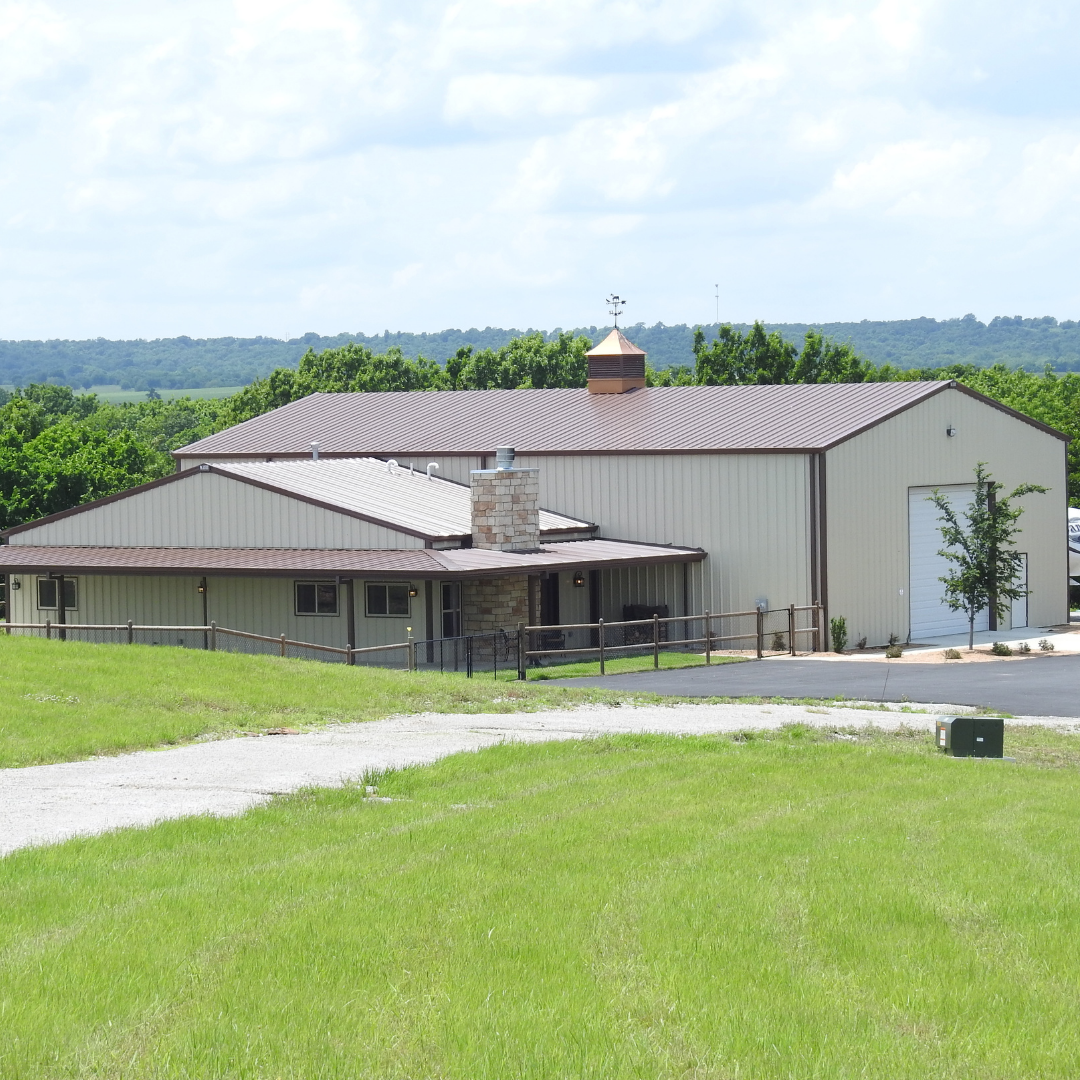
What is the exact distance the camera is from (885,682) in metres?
27.4

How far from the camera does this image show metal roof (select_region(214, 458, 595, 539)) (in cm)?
3488

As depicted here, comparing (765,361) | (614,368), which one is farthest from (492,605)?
(765,361)

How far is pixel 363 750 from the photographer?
17.4m

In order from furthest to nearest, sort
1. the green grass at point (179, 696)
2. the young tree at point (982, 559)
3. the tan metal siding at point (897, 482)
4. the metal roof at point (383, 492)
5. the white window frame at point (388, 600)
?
the young tree at point (982, 559) < the tan metal siding at point (897, 482) < the metal roof at point (383, 492) < the white window frame at point (388, 600) < the green grass at point (179, 696)

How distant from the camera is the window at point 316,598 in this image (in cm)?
3422

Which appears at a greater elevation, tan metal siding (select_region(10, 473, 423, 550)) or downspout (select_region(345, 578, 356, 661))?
tan metal siding (select_region(10, 473, 423, 550))

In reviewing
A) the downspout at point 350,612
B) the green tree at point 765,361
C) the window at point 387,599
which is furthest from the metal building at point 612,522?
the green tree at point 765,361

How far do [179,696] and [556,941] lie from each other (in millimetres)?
13307

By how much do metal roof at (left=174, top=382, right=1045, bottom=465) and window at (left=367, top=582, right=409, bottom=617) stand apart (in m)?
7.68

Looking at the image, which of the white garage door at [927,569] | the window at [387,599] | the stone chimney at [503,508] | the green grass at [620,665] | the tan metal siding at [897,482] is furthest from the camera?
the white garage door at [927,569]

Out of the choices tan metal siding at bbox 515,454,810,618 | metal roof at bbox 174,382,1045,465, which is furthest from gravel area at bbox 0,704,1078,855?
metal roof at bbox 174,382,1045,465

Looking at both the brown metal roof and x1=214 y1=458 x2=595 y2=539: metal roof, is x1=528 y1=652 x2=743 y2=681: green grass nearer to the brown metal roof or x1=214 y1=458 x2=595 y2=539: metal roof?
the brown metal roof

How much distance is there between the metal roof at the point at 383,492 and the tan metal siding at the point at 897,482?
20.4ft

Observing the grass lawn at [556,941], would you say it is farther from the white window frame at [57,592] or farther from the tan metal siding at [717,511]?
the white window frame at [57,592]
